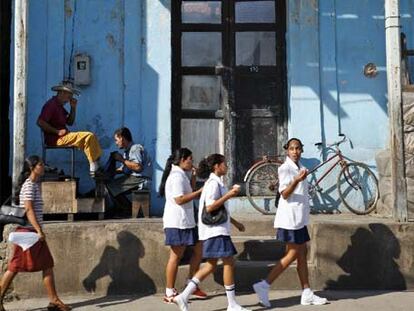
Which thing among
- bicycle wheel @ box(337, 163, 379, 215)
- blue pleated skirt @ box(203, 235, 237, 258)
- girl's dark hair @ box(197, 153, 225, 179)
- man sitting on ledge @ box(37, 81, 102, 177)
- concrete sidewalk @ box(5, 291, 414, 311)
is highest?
man sitting on ledge @ box(37, 81, 102, 177)

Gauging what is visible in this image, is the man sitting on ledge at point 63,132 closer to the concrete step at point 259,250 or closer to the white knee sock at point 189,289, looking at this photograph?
the concrete step at point 259,250

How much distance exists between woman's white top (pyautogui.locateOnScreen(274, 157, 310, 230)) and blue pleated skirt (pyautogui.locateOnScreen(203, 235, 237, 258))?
677 millimetres

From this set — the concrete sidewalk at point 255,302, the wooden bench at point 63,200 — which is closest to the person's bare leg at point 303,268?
the concrete sidewalk at point 255,302

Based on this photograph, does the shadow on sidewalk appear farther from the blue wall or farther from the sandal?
the blue wall

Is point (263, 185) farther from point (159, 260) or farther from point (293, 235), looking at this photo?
point (293, 235)

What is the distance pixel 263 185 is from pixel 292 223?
8.92 feet

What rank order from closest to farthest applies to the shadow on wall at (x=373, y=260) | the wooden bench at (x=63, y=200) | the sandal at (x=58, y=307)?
the sandal at (x=58, y=307), the shadow on wall at (x=373, y=260), the wooden bench at (x=63, y=200)

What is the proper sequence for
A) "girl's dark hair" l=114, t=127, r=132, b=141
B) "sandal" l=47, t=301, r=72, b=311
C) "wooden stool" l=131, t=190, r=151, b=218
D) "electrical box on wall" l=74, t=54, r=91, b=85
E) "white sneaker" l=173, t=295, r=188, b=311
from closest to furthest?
"white sneaker" l=173, t=295, r=188, b=311 → "sandal" l=47, t=301, r=72, b=311 → "wooden stool" l=131, t=190, r=151, b=218 → "girl's dark hair" l=114, t=127, r=132, b=141 → "electrical box on wall" l=74, t=54, r=91, b=85

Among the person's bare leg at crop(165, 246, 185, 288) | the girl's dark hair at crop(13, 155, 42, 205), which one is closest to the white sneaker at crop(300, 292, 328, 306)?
the person's bare leg at crop(165, 246, 185, 288)

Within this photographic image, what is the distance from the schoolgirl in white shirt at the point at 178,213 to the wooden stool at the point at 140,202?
5.24ft

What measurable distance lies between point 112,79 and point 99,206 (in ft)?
7.27

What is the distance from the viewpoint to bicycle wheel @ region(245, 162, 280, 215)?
8469 millimetres

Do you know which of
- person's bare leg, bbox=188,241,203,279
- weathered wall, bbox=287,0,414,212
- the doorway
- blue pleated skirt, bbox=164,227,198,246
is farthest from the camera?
the doorway

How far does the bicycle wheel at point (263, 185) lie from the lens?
8.47m
